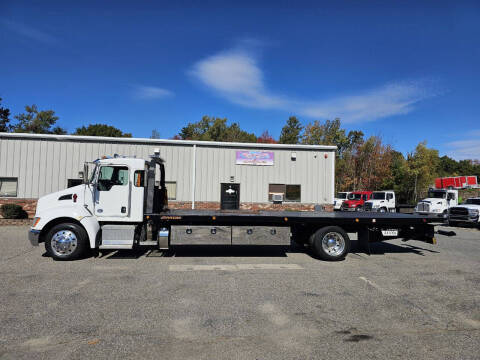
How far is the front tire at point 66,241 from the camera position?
7965 millimetres

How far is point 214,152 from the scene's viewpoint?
60.5 ft

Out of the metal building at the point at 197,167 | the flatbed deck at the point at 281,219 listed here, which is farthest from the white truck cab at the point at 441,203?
the flatbed deck at the point at 281,219

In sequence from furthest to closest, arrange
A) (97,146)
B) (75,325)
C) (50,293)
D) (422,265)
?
(97,146) < (422,265) < (50,293) < (75,325)

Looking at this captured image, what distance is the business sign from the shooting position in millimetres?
18625

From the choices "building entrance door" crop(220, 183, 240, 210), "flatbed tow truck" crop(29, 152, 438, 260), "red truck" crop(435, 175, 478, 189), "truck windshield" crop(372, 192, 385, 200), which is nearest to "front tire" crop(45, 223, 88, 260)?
"flatbed tow truck" crop(29, 152, 438, 260)

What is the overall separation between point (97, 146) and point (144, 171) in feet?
34.3

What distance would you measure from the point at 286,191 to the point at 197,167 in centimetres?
559

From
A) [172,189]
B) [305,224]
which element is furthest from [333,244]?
[172,189]

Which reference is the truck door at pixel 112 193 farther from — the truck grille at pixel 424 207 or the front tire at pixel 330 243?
the truck grille at pixel 424 207

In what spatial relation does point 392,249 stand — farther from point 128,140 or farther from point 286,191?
point 128,140

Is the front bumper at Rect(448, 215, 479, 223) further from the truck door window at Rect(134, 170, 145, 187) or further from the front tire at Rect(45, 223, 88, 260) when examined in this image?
the front tire at Rect(45, 223, 88, 260)

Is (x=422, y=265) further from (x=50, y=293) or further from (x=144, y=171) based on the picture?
(x=50, y=293)

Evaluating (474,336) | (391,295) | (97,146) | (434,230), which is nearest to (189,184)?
(97,146)

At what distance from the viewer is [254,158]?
18.8 metres
